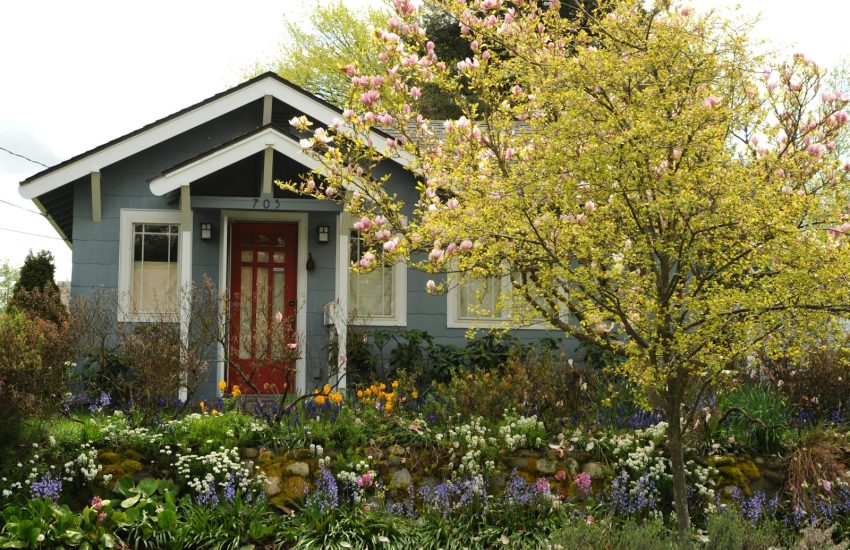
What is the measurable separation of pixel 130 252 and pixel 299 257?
83.6 inches

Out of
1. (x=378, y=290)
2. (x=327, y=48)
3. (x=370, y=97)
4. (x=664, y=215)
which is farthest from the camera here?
(x=327, y=48)

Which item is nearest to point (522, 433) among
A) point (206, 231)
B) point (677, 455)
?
point (677, 455)

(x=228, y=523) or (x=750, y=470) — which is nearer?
(x=228, y=523)

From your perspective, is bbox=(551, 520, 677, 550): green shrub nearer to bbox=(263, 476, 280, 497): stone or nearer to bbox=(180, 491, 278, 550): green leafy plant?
bbox=(180, 491, 278, 550): green leafy plant

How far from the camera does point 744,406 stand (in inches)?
355

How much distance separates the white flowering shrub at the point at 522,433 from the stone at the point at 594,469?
43cm

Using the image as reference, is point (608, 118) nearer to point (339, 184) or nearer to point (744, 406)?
point (339, 184)

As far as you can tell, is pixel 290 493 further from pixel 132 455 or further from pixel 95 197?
pixel 95 197

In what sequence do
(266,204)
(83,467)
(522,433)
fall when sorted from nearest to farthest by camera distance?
(83,467) < (522,433) < (266,204)

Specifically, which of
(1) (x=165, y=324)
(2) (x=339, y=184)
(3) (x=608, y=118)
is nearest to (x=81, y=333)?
(1) (x=165, y=324)

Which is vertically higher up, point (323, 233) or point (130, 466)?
point (323, 233)

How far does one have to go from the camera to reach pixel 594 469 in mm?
7605

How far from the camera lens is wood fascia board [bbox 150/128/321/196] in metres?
10.2

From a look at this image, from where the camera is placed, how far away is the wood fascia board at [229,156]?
1023 centimetres
